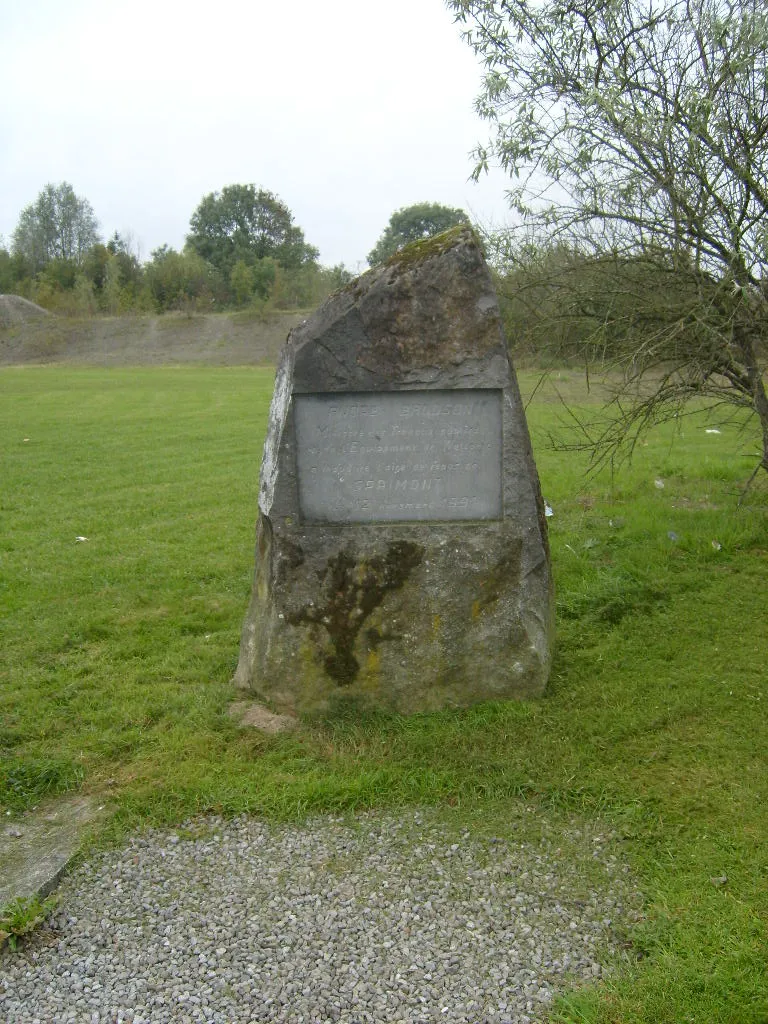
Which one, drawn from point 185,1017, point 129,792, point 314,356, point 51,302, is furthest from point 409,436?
point 51,302

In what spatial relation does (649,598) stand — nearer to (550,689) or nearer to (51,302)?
(550,689)

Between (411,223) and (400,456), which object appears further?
(411,223)

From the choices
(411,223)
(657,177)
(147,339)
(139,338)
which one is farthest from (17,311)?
(657,177)

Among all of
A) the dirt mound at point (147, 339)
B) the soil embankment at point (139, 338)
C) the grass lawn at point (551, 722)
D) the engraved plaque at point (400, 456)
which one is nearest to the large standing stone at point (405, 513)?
the engraved plaque at point (400, 456)

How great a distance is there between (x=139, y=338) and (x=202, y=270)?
1039 centimetres

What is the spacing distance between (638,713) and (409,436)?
2.02 m

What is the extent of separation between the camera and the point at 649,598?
661cm

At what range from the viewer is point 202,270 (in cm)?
5881

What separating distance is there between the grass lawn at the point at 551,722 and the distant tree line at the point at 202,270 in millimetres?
45938

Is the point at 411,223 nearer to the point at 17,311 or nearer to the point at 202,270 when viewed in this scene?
the point at 202,270

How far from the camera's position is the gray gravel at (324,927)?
9.98ft

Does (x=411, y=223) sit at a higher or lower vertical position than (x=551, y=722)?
higher

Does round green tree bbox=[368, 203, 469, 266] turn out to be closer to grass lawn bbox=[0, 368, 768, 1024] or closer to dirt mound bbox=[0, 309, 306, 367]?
dirt mound bbox=[0, 309, 306, 367]

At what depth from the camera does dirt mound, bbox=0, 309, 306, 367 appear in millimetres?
46406
